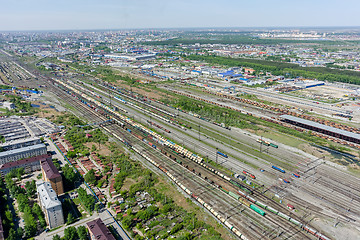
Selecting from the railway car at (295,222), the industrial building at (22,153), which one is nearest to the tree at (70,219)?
the industrial building at (22,153)

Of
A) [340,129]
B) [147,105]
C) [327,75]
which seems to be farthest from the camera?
[327,75]

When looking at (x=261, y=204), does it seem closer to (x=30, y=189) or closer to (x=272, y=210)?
(x=272, y=210)

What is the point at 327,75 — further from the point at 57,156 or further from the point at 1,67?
the point at 1,67

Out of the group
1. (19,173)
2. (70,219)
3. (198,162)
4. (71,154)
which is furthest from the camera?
(71,154)

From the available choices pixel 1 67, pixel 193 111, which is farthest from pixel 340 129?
pixel 1 67

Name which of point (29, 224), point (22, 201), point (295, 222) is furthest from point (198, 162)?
point (22, 201)
